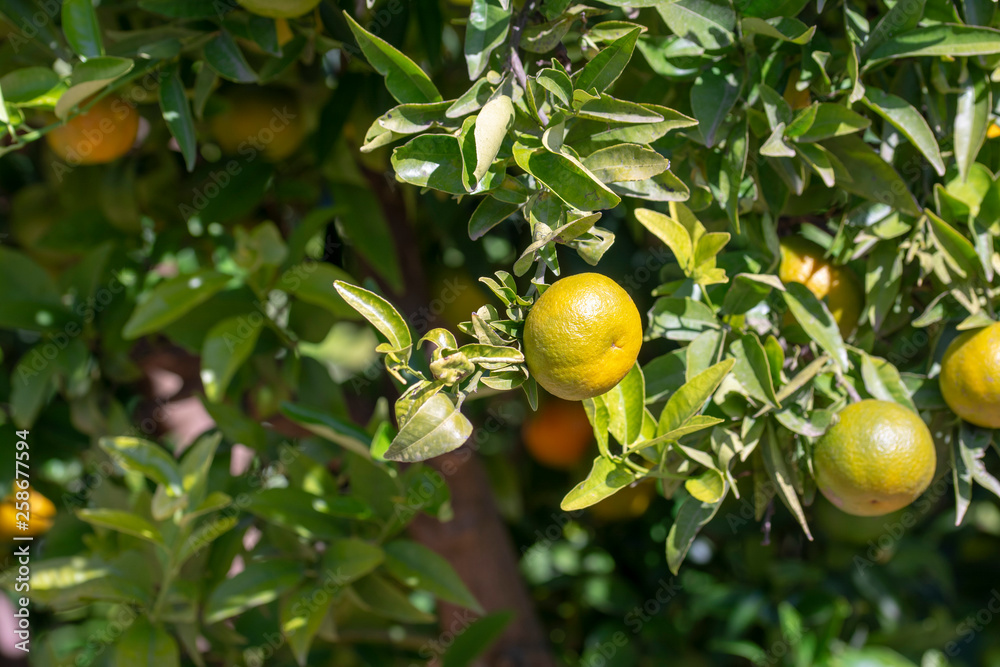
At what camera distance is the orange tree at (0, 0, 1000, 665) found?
564 millimetres

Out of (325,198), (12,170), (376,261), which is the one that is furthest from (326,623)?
(12,170)

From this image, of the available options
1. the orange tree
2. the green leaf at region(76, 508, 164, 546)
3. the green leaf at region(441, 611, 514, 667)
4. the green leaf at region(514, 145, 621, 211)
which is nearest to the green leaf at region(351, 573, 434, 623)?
the orange tree

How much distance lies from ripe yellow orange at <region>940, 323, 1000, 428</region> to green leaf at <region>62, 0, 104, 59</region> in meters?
0.79

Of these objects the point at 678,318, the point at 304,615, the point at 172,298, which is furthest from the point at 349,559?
the point at 678,318

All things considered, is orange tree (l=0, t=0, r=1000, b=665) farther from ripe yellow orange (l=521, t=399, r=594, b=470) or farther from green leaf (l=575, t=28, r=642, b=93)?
ripe yellow orange (l=521, t=399, r=594, b=470)

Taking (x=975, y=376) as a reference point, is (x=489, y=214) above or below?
above

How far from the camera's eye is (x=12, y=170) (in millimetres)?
1247

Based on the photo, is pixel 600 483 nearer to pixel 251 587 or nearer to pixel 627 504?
pixel 251 587

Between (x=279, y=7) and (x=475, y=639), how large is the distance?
77cm

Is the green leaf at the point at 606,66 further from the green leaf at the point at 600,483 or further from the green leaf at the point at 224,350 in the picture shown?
the green leaf at the point at 224,350

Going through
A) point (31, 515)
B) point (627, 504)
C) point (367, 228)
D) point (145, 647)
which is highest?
point (367, 228)

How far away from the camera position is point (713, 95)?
67 cm

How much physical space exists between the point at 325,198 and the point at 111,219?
28 centimetres

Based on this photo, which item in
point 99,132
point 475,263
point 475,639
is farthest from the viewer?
point 475,263
